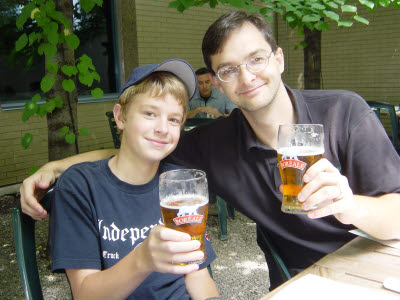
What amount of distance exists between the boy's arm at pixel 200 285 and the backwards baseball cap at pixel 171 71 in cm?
80

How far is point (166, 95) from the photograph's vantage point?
162 centimetres

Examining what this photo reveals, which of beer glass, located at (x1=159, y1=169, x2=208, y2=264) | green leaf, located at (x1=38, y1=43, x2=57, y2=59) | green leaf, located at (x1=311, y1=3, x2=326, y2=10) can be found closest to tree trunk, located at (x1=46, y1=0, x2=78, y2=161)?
green leaf, located at (x1=38, y1=43, x2=57, y2=59)

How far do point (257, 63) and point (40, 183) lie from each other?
108 centimetres

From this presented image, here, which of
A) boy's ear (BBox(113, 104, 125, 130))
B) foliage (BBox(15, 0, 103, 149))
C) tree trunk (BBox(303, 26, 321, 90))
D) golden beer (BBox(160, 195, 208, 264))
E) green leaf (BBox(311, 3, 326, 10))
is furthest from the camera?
tree trunk (BBox(303, 26, 321, 90))

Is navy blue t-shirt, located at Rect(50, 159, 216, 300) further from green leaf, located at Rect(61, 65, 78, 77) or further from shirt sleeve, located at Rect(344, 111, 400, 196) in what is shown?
green leaf, located at Rect(61, 65, 78, 77)

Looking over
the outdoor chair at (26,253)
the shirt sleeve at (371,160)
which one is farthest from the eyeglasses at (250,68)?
the outdoor chair at (26,253)

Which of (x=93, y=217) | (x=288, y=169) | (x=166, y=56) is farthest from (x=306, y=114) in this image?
(x=166, y=56)

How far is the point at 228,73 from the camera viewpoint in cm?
180

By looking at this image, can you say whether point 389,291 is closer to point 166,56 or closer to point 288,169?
point 288,169

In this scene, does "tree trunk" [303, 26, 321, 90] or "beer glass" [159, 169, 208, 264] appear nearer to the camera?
"beer glass" [159, 169, 208, 264]

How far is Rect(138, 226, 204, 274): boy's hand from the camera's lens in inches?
41.2

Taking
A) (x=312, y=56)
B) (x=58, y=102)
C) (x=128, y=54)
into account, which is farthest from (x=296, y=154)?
(x=128, y=54)

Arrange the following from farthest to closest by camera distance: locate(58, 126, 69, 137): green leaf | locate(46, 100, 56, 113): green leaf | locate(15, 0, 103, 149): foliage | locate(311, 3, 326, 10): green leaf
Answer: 1. locate(311, 3, 326, 10): green leaf
2. locate(58, 126, 69, 137): green leaf
3. locate(46, 100, 56, 113): green leaf
4. locate(15, 0, 103, 149): foliage

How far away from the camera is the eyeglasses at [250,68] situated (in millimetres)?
1780
